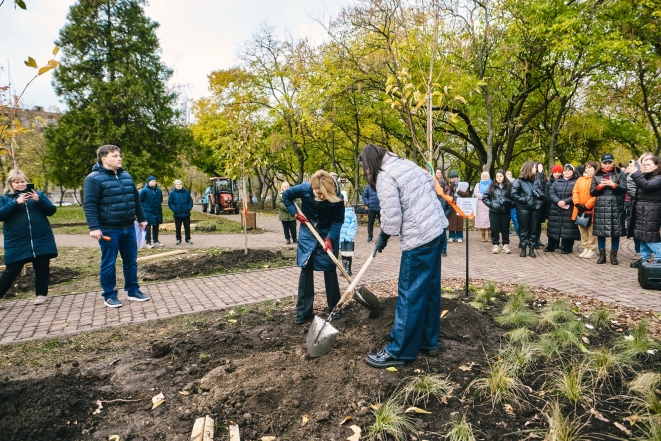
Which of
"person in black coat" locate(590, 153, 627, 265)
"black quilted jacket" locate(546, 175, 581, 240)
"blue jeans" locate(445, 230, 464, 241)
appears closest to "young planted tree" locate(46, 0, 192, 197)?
"blue jeans" locate(445, 230, 464, 241)

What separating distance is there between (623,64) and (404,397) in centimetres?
1754

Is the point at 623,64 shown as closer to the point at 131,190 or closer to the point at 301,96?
the point at 301,96

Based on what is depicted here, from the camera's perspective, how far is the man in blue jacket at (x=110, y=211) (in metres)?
5.43

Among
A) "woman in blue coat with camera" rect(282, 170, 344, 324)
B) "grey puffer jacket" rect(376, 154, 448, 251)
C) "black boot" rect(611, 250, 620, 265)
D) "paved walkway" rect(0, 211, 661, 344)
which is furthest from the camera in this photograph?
"black boot" rect(611, 250, 620, 265)

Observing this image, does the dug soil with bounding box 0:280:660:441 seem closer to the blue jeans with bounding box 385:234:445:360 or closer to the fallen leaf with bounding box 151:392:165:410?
the fallen leaf with bounding box 151:392:165:410

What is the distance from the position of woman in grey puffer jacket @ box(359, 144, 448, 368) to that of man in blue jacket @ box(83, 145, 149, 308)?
3830 mm

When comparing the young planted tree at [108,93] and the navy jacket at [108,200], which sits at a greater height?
the young planted tree at [108,93]

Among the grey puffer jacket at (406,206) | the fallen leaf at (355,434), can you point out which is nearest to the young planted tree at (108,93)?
the grey puffer jacket at (406,206)

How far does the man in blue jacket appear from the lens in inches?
214

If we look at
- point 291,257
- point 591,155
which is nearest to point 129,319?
point 291,257

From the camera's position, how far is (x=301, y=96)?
19906 mm

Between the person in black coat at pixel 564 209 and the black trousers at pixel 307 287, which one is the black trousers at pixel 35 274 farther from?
the person in black coat at pixel 564 209

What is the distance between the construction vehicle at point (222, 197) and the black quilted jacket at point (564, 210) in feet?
74.7

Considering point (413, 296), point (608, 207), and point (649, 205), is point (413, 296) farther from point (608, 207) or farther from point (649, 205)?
point (608, 207)
